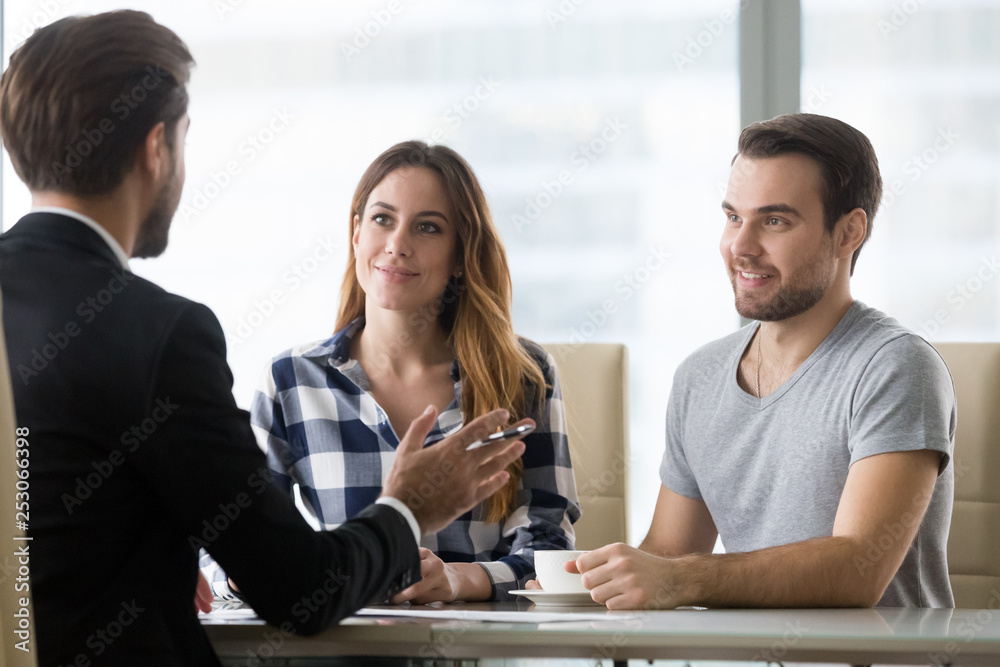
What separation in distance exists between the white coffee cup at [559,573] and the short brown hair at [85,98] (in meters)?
0.75

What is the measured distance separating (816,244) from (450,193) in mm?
732

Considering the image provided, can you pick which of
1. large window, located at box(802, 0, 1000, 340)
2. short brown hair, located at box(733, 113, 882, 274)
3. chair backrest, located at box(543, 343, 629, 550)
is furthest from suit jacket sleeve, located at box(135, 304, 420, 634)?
large window, located at box(802, 0, 1000, 340)

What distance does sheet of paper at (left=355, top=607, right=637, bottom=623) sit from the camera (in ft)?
3.67

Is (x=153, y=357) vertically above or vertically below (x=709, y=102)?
below

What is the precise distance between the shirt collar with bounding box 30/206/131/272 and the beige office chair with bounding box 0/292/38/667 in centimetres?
26

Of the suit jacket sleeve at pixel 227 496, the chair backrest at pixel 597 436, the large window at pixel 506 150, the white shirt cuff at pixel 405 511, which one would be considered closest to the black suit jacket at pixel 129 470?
the suit jacket sleeve at pixel 227 496

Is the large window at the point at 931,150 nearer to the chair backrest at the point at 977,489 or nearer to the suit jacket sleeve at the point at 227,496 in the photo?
the chair backrest at the point at 977,489

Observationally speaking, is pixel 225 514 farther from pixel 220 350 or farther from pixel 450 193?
pixel 450 193

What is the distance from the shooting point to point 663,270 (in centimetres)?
294

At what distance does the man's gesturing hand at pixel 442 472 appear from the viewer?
1.14 m

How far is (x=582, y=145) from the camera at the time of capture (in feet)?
9.73

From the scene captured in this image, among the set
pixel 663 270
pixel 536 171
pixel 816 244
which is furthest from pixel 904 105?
pixel 816 244

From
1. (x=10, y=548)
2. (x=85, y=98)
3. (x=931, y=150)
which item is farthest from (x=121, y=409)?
(x=931, y=150)

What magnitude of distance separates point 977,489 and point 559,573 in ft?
3.32
